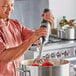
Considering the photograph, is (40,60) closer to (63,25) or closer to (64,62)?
(64,62)

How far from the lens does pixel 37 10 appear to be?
3.48 meters

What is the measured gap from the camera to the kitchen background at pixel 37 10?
330 cm

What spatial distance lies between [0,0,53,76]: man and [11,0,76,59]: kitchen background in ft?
4.34

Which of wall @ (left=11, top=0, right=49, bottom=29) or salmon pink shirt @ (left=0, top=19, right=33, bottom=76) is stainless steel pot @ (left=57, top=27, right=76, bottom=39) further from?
Answer: salmon pink shirt @ (left=0, top=19, right=33, bottom=76)

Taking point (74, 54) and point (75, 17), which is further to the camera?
point (75, 17)

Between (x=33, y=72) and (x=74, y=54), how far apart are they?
1786 millimetres

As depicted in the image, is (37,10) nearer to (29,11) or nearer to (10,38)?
(29,11)

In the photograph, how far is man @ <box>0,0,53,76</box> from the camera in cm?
158

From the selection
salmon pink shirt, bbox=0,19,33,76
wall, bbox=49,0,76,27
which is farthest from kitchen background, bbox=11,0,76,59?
salmon pink shirt, bbox=0,19,33,76

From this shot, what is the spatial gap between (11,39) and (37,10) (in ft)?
5.44

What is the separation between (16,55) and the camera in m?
1.60

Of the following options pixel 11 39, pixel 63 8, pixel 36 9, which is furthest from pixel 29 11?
pixel 11 39

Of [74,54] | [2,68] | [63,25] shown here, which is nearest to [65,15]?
[63,25]

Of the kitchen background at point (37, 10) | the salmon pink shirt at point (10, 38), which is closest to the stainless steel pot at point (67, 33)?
the kitchen background at point (37, 10)
